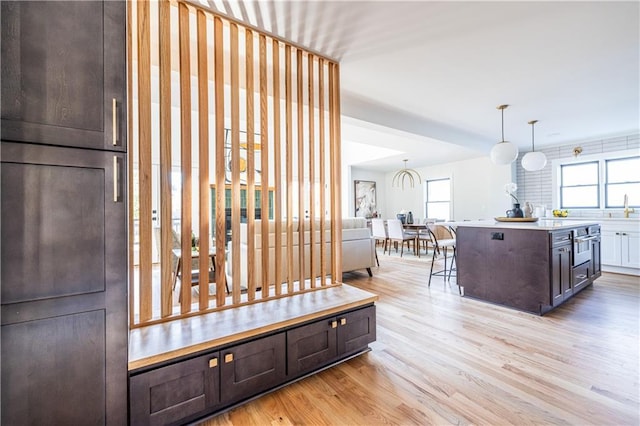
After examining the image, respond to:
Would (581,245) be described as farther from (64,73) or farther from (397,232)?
(64,73)

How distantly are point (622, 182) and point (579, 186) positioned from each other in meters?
0.61

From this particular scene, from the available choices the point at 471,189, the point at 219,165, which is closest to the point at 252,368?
the point at 219,165

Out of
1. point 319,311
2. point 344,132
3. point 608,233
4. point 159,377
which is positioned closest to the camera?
point 159,377

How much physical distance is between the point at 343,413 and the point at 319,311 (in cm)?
59

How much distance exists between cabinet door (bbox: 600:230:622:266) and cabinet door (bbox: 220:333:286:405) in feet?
19.4

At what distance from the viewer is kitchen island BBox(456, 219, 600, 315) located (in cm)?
287

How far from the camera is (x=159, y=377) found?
1358 millimetres

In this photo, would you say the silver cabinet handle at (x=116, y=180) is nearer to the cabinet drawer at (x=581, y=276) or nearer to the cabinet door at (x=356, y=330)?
the cabinet door at (x=356, y=330)

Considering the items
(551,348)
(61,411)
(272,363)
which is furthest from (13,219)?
(551,348)

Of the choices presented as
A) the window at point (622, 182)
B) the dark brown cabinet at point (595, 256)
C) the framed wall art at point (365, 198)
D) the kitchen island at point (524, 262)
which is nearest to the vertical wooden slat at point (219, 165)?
the kitchen island at point (524, 262)

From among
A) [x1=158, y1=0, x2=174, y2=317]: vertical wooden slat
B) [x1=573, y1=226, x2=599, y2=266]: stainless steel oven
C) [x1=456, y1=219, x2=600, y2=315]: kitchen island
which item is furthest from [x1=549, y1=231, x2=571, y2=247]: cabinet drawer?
[x1=158, y1=0, x2=174, y2=317]: vertical wooden slat

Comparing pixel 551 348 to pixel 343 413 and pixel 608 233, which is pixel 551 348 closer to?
pixel 343 413

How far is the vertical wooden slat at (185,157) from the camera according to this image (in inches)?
74.0

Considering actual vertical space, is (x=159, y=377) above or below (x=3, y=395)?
below
